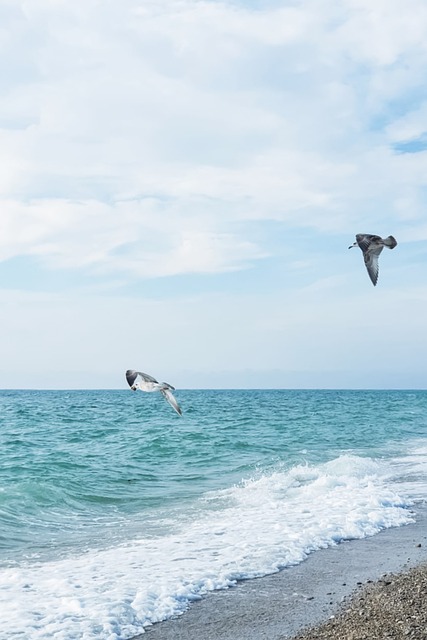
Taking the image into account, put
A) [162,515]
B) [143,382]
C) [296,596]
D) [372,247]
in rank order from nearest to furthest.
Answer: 1. [143,382]
2. [372,247]
3. [296,596]
4. [162,515]

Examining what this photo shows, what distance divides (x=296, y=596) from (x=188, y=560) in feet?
6.09

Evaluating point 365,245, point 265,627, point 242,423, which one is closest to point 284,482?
point 265,627

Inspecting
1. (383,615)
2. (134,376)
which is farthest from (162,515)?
(134,376)

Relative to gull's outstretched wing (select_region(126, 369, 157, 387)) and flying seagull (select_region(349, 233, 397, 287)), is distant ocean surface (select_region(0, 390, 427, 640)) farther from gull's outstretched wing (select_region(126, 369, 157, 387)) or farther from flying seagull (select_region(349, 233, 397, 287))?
flying seagull (select_region(349, 233, 397, 287))

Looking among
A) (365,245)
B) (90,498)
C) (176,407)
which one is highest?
(365,245)

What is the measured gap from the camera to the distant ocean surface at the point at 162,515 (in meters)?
8.05

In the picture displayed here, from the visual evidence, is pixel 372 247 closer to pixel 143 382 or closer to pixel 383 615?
pixel 143 382

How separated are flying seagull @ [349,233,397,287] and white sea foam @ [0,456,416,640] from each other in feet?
13.9

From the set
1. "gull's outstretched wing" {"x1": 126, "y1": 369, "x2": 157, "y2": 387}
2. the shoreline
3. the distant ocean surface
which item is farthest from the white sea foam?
"gull's outstretched wing" {"x1": 126, "y1": 369, "x2": 157, "y2": 387}

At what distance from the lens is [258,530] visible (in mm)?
11367

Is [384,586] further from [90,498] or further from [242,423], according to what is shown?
[242,423]

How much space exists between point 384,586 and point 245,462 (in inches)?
494

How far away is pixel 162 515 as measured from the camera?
12891 millimetres

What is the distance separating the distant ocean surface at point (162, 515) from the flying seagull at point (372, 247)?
13.9ft
